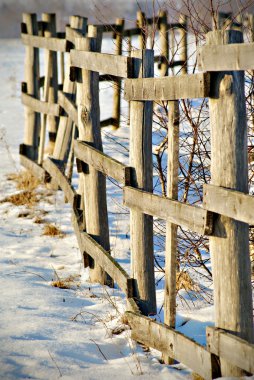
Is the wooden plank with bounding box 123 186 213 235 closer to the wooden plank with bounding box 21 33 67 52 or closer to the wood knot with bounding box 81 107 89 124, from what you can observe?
the wood knot with bounding box 81 107 89 124

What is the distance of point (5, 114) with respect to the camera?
604 inches

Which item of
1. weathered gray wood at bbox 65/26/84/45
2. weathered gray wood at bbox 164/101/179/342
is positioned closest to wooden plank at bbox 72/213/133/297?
weathered gray wood at bbox 164/101/179/342

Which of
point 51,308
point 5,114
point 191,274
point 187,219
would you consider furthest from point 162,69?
point 187,219

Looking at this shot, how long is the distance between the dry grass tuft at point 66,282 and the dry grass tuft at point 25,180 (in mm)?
3363

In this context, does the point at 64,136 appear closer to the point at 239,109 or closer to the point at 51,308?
the point at 51,308

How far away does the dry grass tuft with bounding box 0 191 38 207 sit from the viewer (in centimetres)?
891

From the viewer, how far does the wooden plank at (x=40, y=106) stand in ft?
30.3

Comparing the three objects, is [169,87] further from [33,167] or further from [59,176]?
[33,167]

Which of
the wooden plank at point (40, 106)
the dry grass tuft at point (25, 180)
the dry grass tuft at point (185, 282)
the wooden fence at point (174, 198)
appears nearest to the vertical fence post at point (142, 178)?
the wooden fence at point (174, 198)

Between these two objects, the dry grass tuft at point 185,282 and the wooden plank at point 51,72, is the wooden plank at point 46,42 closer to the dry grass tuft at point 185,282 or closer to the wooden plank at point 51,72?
the wooden plank at point 51,72

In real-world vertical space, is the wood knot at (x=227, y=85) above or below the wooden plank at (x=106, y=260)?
above

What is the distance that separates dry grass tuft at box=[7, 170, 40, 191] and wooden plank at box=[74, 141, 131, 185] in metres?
3.51

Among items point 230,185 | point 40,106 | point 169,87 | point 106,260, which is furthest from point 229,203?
point 40,106

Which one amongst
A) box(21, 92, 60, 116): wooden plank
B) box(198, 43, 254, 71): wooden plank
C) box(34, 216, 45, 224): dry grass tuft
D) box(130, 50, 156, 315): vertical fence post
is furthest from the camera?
box(21, 92, 60, 116): wooden plank
